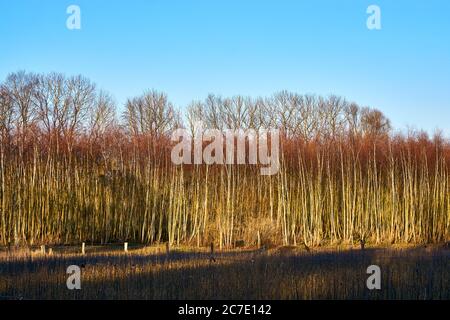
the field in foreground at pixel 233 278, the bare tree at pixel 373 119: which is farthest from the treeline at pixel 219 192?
the bare tree at pixel 373 119

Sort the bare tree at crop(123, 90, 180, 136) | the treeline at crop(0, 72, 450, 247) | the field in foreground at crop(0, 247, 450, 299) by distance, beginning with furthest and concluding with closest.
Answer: the bare tree at crop(123, 90, 180, 136) < the treeline at crop(0, 72, 450, 247) < the field in foreground at crop(0, 247, 450, 299)

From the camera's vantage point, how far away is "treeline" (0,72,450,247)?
15.6m

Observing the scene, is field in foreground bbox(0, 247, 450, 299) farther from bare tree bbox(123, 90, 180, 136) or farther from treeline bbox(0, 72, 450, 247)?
bare tree bbox(123, 90, 180, 136)

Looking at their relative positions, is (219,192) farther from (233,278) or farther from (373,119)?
(373,119)

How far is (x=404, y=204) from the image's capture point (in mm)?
15516

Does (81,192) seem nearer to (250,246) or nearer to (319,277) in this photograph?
(250,246)

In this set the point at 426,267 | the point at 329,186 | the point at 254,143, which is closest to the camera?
the point at 426,267

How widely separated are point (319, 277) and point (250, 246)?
7.48 metres

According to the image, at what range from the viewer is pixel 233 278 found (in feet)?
25.6

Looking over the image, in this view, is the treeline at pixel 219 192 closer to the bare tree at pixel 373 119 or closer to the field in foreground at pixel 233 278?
the field in foreground at pixel 233 278

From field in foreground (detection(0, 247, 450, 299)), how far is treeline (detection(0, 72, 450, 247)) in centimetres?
576

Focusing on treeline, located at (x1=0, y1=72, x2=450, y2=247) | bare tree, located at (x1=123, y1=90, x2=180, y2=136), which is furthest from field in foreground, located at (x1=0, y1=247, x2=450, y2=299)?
bare tree, located at (x1=123, y1=90, x2=180, y2=136)
